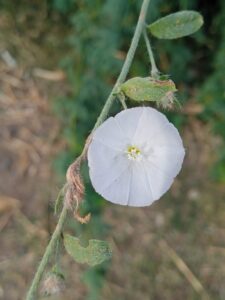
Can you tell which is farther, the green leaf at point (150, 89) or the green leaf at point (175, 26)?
the green leaf at point (175, 26)

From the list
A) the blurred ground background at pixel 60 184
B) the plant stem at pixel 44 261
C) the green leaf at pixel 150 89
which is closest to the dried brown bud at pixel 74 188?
the plant stem at pixel 44 261

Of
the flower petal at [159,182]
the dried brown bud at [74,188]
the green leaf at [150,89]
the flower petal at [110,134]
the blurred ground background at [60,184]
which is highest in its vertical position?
the green leaf at [150,89]

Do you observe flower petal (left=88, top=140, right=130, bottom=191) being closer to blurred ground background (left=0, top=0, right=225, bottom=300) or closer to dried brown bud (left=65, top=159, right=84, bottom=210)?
dried brown bud (left=65, top=159, right=84, bottom=210)

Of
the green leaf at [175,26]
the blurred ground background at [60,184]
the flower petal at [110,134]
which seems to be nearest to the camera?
the flower petal at [110,134]

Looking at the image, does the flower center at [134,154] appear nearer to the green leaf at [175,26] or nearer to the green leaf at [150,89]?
the green leaf at [150,89]

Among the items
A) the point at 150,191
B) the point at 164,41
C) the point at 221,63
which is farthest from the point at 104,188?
the point at 164,41

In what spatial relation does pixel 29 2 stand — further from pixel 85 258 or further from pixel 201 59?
pixel 85 258

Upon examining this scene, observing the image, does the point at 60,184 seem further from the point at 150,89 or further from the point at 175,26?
the point at 150,89

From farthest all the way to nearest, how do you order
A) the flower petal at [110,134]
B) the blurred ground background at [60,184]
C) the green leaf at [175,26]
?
1. the blurred ground background at [60,184]
2. the green leaf at [175,26]
3. the flower petal at [110,134]
